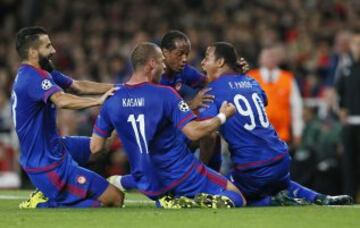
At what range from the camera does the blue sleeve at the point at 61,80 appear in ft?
42.3

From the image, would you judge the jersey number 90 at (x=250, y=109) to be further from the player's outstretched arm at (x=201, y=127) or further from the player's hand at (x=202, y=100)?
the player's outstretched arm at (x=201, y=127)

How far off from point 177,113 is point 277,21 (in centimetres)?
1097

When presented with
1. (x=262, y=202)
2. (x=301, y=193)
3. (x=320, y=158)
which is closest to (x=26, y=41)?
(x=262, y=202)

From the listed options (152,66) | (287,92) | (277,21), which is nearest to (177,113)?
(152,66)

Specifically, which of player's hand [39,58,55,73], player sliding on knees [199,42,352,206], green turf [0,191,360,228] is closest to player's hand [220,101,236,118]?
player sliding on knees [199,42,352,206]

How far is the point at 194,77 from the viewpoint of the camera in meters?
13.1

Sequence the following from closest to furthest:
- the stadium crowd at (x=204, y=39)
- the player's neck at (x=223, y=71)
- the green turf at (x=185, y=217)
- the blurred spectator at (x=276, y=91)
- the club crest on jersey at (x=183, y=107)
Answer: the green turf at (x=185, y=217) < the club crest on jersey at (x=183, y=107) < the player's neck at (x=223, y=71) < the blurred spectator at (x=276, y=91) < the stadium crowd at (x=204, y=39)

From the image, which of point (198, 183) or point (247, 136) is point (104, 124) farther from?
point (247, 136)

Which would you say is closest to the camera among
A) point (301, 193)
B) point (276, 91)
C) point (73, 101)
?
point (73, 101)

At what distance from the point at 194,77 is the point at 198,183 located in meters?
1.70

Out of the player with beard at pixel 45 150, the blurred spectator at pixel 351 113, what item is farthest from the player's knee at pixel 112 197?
the blurred spectator at pixel 351 113

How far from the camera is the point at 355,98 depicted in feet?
57.0

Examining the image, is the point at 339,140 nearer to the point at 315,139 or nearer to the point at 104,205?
the point at 315,139

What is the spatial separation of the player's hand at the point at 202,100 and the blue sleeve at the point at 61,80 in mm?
1487
